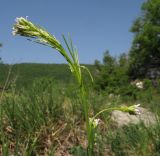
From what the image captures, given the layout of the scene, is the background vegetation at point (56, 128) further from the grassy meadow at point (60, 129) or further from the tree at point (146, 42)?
the tree at point (146, 42)

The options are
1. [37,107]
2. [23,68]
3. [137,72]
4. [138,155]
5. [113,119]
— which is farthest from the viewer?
[23,68]

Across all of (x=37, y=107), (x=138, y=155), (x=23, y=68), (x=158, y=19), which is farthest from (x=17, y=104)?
(x=23, y=68)

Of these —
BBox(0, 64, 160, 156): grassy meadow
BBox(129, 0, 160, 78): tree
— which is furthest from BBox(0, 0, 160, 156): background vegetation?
BBox(129, 0, 160, 78): tree

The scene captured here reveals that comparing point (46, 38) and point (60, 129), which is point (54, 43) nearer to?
point (46, 38)

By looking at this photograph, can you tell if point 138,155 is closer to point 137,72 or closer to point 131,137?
point 131,137

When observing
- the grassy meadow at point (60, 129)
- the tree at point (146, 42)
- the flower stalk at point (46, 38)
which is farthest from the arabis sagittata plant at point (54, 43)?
the tree at point (146, 42)

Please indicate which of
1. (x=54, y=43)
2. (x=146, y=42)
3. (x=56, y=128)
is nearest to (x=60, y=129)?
(x=56, y=128)

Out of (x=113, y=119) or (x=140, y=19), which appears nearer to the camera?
(x=113, y=119)

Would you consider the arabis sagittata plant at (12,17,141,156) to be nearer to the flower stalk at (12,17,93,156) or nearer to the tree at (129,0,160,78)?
the flower stalk at (12,17,93,156)
